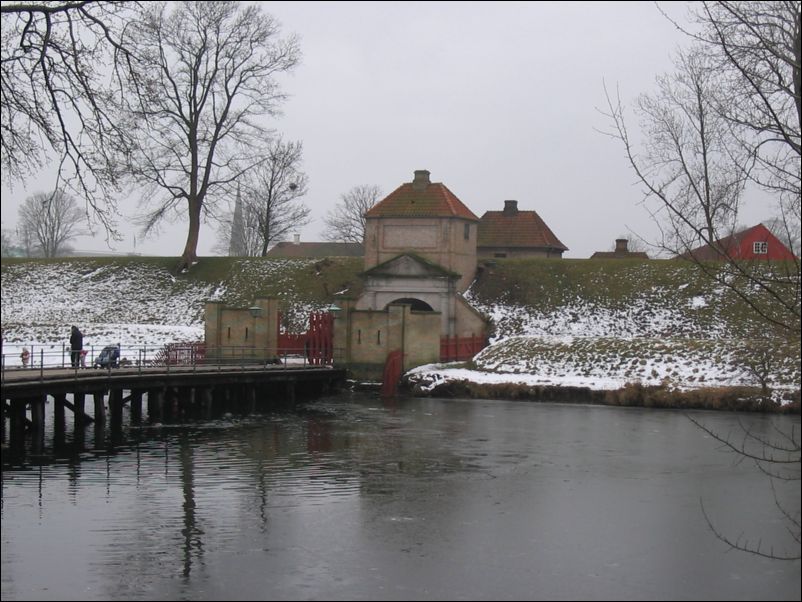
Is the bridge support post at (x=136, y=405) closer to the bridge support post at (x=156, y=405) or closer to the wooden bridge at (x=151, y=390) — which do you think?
the wooden bridge at (x=151, y=390)

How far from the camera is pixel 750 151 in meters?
9.48

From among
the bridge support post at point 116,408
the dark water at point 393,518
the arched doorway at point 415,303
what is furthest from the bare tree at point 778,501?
the arched doorway at point 415,303

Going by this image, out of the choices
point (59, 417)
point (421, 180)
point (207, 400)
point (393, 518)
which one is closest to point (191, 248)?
point (421, 180)

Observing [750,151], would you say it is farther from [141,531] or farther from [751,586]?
[141,531]

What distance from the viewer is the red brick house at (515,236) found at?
176 feet

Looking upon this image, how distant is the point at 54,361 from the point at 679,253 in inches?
1429

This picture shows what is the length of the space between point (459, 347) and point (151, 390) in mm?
14396

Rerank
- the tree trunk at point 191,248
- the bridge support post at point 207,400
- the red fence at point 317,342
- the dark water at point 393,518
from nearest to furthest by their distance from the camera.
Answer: the dark water at point 393,518 → the bridge support post at point 207,400 → the red fence at point 317,342 → the tree trunk at point 191,248

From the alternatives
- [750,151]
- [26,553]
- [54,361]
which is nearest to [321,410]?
[54,361]

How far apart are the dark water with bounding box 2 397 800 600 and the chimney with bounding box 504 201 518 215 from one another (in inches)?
1219

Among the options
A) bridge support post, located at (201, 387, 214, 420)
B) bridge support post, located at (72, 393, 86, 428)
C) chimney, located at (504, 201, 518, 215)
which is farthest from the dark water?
chimney, located at (504, 201, 518, 215)

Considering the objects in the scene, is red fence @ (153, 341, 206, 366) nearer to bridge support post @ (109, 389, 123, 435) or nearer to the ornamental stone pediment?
bridge support post @ (109, 389, 123, 435)

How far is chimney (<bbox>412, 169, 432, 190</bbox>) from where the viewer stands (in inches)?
1766

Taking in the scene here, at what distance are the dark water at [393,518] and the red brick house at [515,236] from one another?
91.3ft
